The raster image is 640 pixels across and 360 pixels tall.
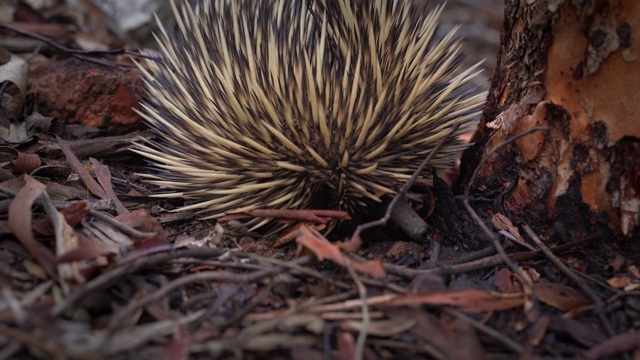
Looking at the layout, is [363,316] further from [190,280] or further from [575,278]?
[575,278]

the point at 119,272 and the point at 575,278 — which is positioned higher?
the point at 575,278

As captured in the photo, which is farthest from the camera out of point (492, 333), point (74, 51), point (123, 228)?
point (74, 51)

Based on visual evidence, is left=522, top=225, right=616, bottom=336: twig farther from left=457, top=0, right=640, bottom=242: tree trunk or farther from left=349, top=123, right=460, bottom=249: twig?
left=349, top=123, right=460, bottom=249: twig

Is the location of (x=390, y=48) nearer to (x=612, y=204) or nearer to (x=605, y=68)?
(x=605, y=68)

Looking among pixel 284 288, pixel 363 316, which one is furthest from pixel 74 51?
pixel 363 316

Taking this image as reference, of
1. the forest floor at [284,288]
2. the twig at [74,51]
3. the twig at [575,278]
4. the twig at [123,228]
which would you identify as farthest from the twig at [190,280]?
the twig at [74,51]

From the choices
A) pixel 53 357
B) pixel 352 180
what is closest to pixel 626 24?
pixel 352 180
